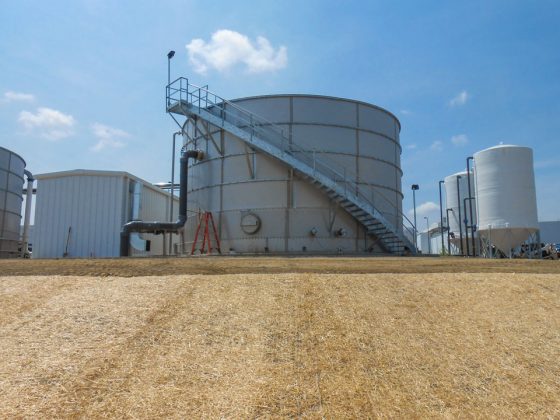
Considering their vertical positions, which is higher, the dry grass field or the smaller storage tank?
the smaller storage tank

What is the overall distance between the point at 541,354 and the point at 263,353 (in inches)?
147

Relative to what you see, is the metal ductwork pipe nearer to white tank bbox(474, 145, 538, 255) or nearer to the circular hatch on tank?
the circular hatch on tank

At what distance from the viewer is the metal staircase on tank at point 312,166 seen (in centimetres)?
1970

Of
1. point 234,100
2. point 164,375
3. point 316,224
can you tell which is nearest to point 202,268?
point 164,375

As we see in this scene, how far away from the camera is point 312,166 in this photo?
67.8 ft

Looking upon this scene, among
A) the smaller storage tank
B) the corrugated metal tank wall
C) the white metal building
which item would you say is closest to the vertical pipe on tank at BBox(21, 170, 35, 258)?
the smaller storage tank

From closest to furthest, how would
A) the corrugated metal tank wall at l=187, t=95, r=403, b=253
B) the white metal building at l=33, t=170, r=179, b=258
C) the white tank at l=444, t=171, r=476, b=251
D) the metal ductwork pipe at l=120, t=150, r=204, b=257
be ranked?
the corrugated metal tank wall at l=187, t=95, r=403, b=253, the metal ductwork pipe at l=120, t=150, r=204, b=257, the white metal building at l=33, t=170, r=179, b=258, the white tank at l=444, t=171, r=476, b=251

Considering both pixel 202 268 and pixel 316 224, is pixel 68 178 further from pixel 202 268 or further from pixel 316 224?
pixel 202 268

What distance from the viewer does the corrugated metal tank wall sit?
2005cm

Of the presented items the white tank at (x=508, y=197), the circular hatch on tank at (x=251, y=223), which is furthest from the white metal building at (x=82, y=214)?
the white tank at (x=508, y=197)

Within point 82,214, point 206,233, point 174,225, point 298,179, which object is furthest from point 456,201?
point 82,214

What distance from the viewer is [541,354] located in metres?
6.22

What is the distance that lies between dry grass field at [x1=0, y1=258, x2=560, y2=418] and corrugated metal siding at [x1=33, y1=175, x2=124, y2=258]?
568 inches

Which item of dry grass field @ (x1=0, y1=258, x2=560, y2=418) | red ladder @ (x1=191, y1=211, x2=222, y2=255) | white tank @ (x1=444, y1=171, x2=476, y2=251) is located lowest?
dry grass field @ (x1=0, y1=258, x2=560, y2=418)
